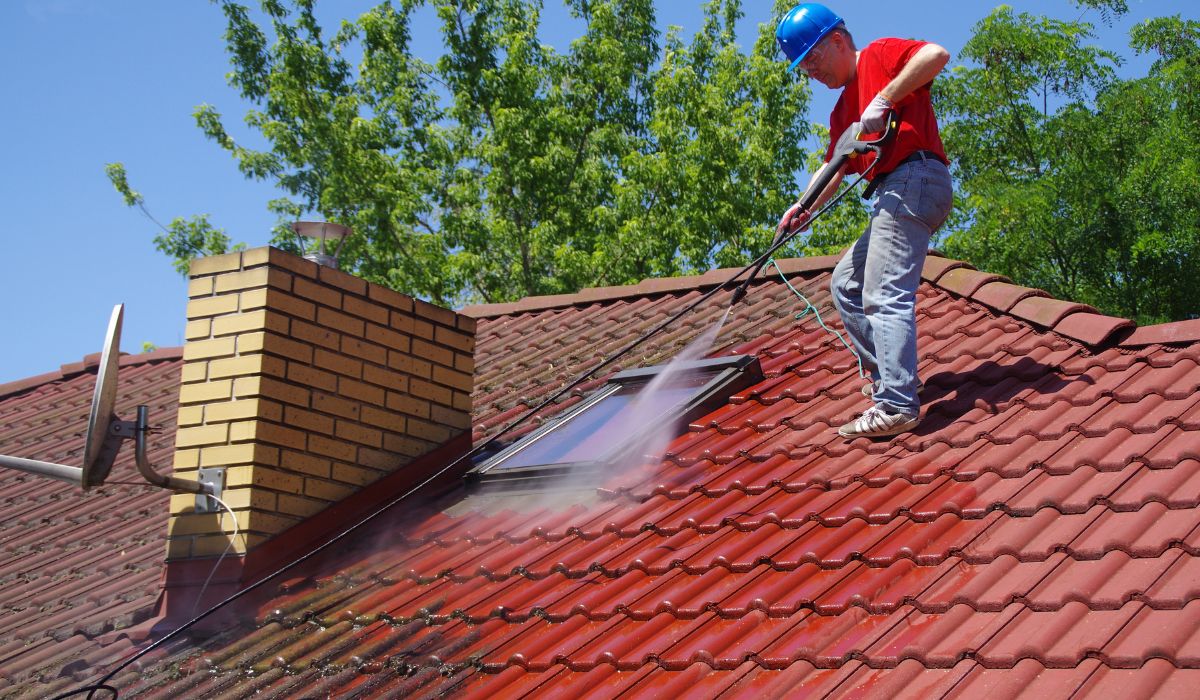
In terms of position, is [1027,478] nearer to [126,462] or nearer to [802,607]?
[802,607]

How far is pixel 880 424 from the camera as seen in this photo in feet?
16.9

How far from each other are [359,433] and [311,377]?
42cm

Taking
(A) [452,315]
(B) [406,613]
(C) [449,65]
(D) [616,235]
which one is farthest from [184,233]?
(B) [406,613]

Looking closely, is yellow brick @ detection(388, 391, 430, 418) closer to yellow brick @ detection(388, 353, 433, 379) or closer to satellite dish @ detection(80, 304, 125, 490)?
yellow brick @ detection(388, 353, 433, 379)

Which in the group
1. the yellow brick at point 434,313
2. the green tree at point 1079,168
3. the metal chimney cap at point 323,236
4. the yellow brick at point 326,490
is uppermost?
the green tree at point 1079,168

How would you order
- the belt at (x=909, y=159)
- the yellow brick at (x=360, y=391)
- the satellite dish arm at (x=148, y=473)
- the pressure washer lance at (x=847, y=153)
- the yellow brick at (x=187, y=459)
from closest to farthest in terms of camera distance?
the pressure washer lance at (x=847, y=153), the belt at (x=909, y=159), the satellite dish arm at (x=148, y=473), the yellow brick at (x=187, y=459), the yellow brick at (x=360, y=391)

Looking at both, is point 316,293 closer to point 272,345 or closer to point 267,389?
point 272,345

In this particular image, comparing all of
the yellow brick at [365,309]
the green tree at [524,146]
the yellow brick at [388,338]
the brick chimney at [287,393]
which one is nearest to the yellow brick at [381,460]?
the brick chimney at [287,393]

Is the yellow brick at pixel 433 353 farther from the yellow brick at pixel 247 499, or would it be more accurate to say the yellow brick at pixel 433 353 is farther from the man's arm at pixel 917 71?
the man's arm at pixel 917 71

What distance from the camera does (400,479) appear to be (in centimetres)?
632

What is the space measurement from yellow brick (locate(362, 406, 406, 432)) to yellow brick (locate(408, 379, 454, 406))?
18 centimetres

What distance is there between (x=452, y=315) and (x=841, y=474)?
2.66 metres

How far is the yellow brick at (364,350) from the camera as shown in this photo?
20.2 feet

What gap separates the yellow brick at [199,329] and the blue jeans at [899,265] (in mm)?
3144
